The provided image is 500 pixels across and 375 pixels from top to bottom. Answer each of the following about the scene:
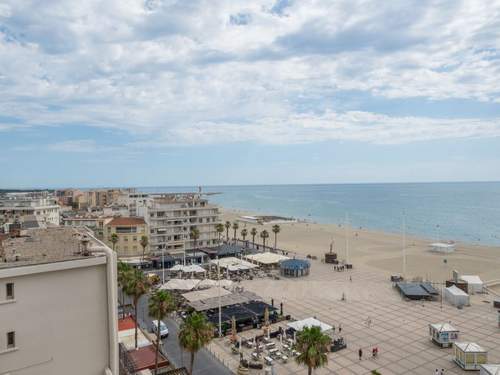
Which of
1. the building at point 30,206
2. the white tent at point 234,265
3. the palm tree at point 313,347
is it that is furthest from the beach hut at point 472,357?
the building at point 30,206

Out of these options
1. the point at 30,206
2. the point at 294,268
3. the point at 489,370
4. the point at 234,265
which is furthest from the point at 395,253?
the point at 30,206

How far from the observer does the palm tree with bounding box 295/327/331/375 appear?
23109mm

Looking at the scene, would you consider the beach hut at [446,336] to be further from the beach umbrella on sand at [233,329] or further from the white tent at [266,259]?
the white tent at [266,259]

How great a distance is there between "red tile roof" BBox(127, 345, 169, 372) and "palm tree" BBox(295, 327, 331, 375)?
12.5m

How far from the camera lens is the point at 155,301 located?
2847cm

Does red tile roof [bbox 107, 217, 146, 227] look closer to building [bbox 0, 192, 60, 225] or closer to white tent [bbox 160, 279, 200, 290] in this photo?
building [bbox 0, 192, 60, 225]

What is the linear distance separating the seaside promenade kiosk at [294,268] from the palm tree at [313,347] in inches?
1484

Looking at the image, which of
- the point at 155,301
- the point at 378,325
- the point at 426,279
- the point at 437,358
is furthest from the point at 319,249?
the point at 155,301

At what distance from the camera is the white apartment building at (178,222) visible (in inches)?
2972

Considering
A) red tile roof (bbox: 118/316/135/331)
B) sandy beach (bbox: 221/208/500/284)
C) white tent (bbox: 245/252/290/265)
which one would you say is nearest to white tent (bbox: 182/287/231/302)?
red tile roof (bbox: 118/316/135/331)

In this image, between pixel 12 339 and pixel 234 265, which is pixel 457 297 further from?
pixel 12 339

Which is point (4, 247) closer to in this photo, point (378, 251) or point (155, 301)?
point (155, 301)

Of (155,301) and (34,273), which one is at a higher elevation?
(34,273)

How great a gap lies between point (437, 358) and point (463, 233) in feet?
336
